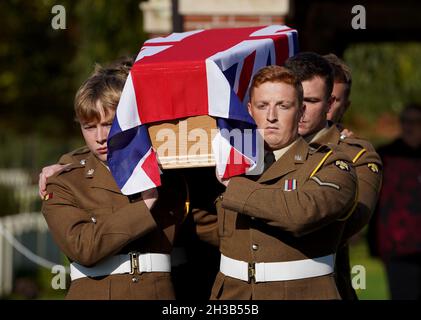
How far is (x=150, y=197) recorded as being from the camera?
461cm

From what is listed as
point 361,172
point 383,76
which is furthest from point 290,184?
point 383,76

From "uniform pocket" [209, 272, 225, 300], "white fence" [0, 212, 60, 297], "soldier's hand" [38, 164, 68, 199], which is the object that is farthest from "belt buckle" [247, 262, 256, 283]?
"white fence" [0, 212, 60, 297]

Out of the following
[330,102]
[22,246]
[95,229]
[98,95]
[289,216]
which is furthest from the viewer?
[22,246]

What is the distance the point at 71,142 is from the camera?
2136cm

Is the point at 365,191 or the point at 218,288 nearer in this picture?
the point at 218,288

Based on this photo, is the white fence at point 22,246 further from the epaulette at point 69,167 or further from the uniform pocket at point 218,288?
the uniform pocket at point 218,288

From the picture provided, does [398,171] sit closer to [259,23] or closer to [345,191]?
[259,23]

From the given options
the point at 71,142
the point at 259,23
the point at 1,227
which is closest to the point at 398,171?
the point at 259,23

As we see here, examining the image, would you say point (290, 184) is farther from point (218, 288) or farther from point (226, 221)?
point (218, 288)

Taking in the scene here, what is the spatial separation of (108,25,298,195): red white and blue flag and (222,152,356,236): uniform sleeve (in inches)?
4.9

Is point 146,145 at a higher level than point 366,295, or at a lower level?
higher

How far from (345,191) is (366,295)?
7.92m

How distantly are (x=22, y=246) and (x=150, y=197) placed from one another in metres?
8.98

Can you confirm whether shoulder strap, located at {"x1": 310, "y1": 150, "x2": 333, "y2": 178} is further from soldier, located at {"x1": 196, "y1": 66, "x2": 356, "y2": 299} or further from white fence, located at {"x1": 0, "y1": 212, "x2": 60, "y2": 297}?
white fence, located at {"x1": 0, "y1": 212, "x2": 60, "y2": 297}
